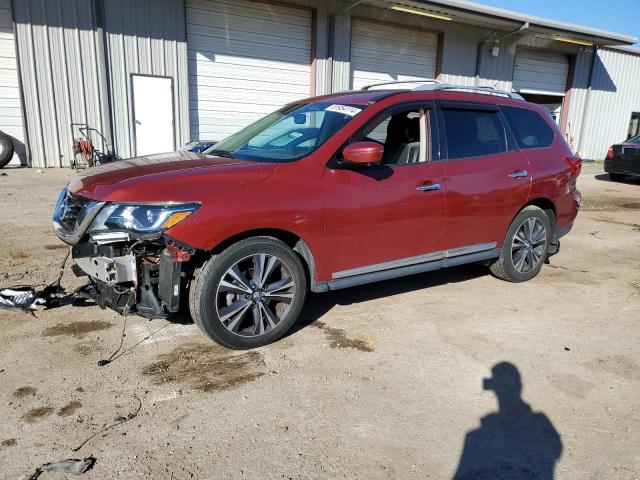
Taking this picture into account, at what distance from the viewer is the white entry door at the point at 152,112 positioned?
12.0 m

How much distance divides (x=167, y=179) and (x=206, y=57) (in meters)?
10.5

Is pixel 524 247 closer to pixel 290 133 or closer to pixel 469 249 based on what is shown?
pixel 469 249

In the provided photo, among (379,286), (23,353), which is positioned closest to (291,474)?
(23,353)

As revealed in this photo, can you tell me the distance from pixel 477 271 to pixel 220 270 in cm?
348

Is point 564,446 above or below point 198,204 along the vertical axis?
below

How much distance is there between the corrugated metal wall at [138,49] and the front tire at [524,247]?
32.1ft

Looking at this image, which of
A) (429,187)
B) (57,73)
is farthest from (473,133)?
(57,73)

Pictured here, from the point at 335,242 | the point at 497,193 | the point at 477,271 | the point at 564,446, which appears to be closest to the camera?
the point at 564,446

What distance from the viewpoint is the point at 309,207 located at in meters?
3.59

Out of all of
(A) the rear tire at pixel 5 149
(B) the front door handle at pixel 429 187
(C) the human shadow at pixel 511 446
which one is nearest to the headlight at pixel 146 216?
(B) the front door handle at pixel 429 187

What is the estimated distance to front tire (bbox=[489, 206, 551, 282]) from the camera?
510 cm

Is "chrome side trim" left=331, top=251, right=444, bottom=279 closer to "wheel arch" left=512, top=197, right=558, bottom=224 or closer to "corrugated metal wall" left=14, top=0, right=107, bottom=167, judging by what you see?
"wheel arch" left=512, top=197, right=558, bottom=224

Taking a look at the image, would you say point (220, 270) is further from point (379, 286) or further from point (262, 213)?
point (379, 286)

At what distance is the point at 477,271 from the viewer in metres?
5.74
